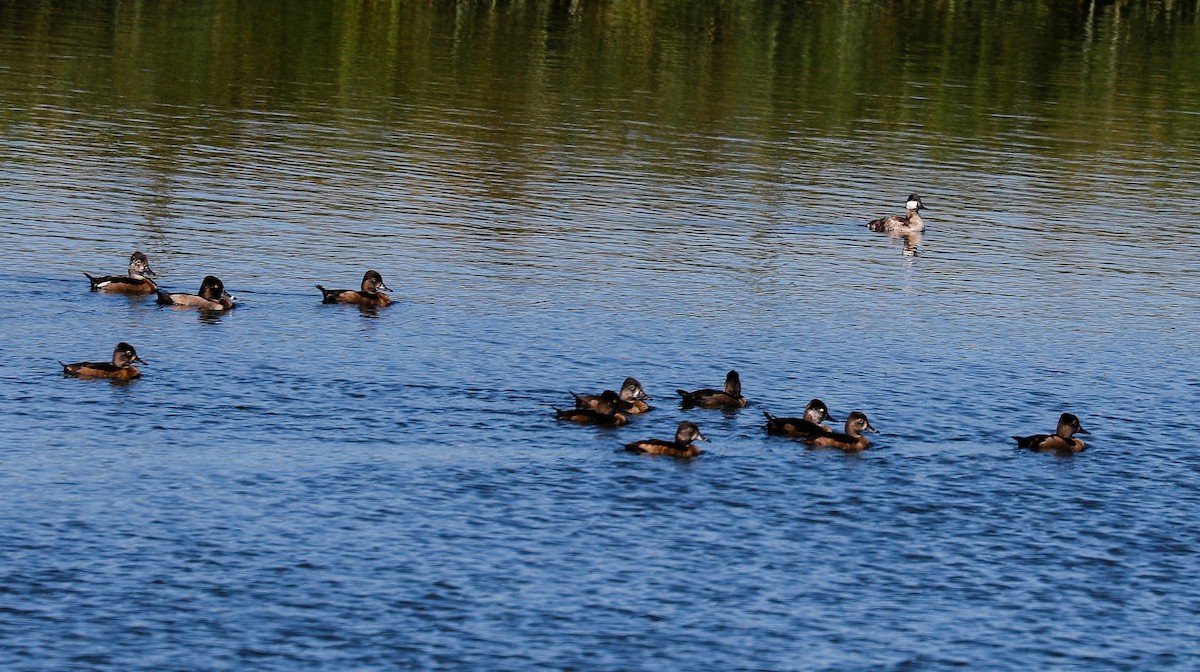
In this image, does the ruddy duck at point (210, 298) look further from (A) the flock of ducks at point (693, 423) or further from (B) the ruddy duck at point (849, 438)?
(B) the ruddy duck at point (849, 438)

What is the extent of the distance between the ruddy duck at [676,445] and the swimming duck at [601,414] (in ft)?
3.66

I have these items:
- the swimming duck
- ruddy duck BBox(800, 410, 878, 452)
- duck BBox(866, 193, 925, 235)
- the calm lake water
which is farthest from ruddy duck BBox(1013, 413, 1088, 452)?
duck BBox(866, 193, 925, 235)

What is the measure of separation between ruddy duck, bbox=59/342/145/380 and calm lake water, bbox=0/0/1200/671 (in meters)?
0.43

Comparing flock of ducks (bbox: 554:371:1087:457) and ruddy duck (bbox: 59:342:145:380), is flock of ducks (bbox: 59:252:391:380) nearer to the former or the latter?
ruddy duck (bbox: 59:342:145:380)

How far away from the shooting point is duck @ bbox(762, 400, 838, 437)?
29.1 m

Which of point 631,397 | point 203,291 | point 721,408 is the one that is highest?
point 203,291

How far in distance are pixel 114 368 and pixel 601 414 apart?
323 inches

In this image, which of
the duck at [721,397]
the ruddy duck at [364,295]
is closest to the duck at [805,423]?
the duck at [721,397]

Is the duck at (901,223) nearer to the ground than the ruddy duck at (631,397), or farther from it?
farther from it

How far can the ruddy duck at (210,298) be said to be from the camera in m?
36.7

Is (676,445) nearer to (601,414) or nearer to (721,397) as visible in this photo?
(601,414)

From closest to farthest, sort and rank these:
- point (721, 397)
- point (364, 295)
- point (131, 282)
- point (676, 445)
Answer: point (676, 445) < point (721, 397) < point (131, 282) < point (364, 295)

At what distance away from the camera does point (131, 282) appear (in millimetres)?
37688

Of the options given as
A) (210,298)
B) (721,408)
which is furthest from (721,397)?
(210,298)
